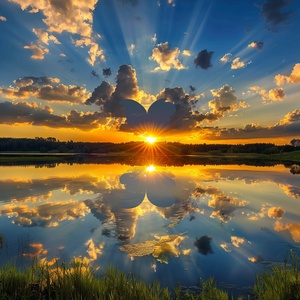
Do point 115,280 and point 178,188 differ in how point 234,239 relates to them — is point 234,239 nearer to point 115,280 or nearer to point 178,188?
point 115,280

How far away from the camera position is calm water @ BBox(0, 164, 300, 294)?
34.4ft

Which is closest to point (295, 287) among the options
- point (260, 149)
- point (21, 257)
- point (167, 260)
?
point (167, 260)

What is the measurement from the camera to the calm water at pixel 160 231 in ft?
34.4

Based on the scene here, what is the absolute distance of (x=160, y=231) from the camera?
1456cm

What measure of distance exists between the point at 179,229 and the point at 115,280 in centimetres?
794

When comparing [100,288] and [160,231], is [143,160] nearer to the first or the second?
[160,231]

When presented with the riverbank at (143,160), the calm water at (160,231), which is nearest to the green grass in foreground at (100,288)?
the calm water at (160,231)

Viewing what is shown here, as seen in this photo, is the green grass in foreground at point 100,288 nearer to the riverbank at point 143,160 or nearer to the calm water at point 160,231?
the calm water at point 160,231

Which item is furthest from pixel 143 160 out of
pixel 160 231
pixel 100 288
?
pixel 100 288

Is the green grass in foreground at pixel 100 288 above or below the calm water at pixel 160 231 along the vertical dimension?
above

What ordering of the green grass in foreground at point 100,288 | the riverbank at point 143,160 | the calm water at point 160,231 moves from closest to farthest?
→ 1. the green grass in foreground at point 100,288
2. the calm water at point 160,231
3. the riverbank at point 143,160

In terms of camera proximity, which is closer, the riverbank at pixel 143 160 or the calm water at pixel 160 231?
the calm water at pixel 160 231

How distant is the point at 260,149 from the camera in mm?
163750

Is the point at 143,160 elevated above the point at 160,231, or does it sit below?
above
